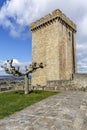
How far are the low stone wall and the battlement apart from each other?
910 centimetres

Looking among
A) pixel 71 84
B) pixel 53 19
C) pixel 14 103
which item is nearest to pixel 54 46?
pixel 53 19

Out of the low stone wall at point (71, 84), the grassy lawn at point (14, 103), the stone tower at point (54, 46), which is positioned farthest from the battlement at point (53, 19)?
the grassy lawn at point (14, 103)

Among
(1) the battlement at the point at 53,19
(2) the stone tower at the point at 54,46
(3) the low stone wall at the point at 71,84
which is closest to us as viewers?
(3) the low stone wall at the point at 71,84

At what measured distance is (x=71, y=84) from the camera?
1969cm

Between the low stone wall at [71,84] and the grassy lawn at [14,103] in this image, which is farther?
the low stone wall at [71,84]

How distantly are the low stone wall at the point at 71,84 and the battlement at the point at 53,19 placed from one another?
910 cm

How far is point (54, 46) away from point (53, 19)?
361cm

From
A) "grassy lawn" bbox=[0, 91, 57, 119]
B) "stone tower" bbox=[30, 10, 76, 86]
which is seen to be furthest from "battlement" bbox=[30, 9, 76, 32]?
"grassy lawn" bbox=[0, 91, 57, 119]

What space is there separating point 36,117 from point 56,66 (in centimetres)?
1874

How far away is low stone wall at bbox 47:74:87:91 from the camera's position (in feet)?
62.4

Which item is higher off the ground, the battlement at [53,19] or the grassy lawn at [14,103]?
the battlement at [53,19]

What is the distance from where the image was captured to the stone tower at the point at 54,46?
2526 cm

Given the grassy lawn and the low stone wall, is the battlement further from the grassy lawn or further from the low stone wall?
the grassy lawn

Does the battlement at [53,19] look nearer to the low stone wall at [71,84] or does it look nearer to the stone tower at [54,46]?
the stone tower at [54,46]
